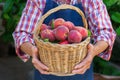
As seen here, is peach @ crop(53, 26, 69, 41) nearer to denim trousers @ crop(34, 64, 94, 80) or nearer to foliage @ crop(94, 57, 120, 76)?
denim trousers @ crop(34, 64, 94, 80)

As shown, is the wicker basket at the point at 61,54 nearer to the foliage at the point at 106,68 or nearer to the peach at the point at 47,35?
the peach at the point at 47,35

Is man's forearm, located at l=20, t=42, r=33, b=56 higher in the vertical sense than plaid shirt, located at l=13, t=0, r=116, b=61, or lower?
lower

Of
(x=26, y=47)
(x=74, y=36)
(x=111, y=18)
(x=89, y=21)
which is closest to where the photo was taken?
(x=74, y=36)

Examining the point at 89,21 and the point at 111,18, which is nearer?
the point at 89,21

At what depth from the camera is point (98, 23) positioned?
6.27 ft

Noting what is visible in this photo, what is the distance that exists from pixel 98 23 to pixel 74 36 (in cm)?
39

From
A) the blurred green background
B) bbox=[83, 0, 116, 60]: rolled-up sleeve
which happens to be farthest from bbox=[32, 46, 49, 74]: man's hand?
the blurred green background

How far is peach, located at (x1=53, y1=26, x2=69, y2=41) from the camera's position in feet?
5.17

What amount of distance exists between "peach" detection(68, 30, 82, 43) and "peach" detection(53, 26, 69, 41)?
0.02 metres

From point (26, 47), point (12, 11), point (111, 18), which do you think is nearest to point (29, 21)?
point (26, 47)

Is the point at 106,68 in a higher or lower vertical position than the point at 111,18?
lower

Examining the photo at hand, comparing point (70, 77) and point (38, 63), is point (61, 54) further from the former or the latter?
point (70, 77)

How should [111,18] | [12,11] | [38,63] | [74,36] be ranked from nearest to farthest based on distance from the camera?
[74,36]
[38,63]
[111,18]
[12,11]

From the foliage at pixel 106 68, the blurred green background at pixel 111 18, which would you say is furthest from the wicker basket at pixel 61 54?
the foliage at pixel 106 68
